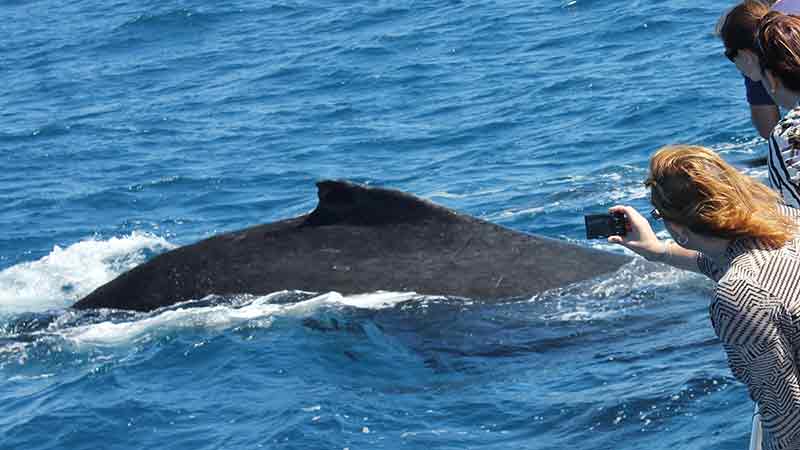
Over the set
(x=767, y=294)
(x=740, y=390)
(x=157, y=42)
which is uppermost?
(x=767, y=294)

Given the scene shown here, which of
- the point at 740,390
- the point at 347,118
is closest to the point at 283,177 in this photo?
the point at 347,118

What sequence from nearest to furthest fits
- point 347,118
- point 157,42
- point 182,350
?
point 182,350, point 347,118, point 157,42

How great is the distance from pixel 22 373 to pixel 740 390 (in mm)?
5337

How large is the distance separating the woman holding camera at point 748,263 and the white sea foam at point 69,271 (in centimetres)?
871

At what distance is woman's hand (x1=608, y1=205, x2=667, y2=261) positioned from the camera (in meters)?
5.25

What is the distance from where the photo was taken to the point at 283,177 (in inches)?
720

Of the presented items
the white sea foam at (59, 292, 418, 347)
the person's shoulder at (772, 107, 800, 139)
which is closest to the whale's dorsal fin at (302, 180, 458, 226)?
the white sea foam at (59, 292, 418, 347)

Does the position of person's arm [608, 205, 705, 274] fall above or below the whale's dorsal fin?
above

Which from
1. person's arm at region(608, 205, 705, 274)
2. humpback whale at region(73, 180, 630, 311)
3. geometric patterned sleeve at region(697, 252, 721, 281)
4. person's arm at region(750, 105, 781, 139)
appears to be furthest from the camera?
humpback whale at region(73, 180, 630, 311)

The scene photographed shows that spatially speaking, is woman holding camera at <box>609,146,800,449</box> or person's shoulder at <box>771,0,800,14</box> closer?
woman holding camera at <box>609,146,800,449</box>

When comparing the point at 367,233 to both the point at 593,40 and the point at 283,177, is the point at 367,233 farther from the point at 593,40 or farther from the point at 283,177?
the point at 593,40

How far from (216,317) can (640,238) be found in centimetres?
556

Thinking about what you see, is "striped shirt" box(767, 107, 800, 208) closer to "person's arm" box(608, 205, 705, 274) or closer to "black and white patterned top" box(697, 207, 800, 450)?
"person's arm" box(608, 205, 705, 274)

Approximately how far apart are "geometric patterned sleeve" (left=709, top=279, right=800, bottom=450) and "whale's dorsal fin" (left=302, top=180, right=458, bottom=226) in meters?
5.29
